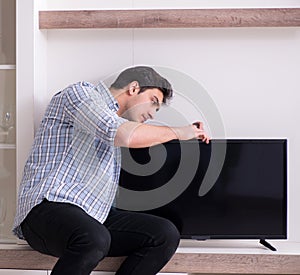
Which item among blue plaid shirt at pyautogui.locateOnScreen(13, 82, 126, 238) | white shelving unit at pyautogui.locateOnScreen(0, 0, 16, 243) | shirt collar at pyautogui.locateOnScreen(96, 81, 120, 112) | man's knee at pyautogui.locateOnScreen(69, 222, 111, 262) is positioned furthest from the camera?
white shelving unit at pyautogui.locateOnScreen(0, 0, 16, 243)

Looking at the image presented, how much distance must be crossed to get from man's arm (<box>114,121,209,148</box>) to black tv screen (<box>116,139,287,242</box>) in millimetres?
361

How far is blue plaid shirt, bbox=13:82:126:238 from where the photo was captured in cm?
222

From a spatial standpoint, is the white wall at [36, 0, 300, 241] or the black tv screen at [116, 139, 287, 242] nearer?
the black tv screen at [116, 139, 287, 242]

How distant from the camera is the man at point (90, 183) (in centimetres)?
209

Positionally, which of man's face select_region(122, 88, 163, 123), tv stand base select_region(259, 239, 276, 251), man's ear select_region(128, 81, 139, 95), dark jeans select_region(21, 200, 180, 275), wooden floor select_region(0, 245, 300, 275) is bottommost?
wooden floor select_region(0, 245, 300, 275)

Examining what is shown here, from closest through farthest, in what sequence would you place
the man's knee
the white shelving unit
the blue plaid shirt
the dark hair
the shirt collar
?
the man's knee < the blue plaid shirt < the shirt collar < the dark hair < the white shelving unit

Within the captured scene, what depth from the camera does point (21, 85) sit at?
267cm

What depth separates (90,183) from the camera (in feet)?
7.61

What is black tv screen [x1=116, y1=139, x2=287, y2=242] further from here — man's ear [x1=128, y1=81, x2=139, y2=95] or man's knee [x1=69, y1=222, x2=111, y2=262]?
man's knee [x1=69, y1=222, x2=111, y2=262]

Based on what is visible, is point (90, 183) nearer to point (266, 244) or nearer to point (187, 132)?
point (187, 132)

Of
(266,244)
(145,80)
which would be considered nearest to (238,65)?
(145,80)

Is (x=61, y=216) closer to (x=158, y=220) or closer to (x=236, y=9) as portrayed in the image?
(x=158, y=220)

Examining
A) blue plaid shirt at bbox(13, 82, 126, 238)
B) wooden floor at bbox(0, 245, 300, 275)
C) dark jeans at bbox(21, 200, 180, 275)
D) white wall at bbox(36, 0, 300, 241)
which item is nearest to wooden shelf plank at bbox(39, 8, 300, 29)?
white wall at bbox(36, 0, 300, 241)

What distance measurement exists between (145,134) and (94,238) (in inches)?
15.8
